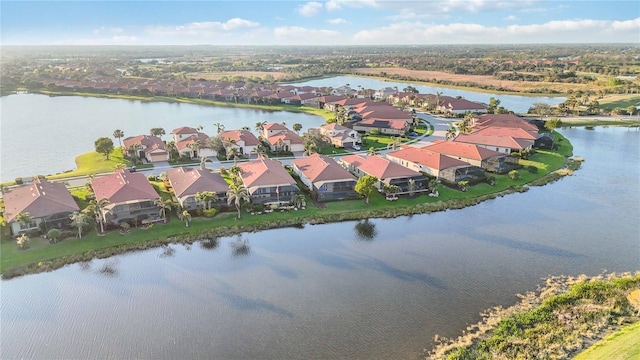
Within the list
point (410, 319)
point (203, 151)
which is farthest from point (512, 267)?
point (203, 151)

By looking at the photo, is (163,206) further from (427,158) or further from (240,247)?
(427,158)

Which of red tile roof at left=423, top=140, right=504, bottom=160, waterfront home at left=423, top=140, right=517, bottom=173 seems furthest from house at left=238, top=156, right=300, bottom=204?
waterfront home at left=423, top=140, right=517, bottom=173

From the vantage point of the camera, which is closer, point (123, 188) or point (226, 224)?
point (226, 224)

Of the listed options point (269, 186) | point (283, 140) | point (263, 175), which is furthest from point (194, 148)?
point (269, 186)

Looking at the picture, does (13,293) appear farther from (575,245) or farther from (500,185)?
(500,185)

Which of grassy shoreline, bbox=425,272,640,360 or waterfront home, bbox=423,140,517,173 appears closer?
grassy shoreline, bbox=425,272,640,360

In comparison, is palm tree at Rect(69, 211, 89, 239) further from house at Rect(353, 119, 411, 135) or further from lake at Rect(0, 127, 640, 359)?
house at Rect(353, 119, 411, 135)

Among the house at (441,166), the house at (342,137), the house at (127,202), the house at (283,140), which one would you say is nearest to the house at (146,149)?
the house at (283,140)
